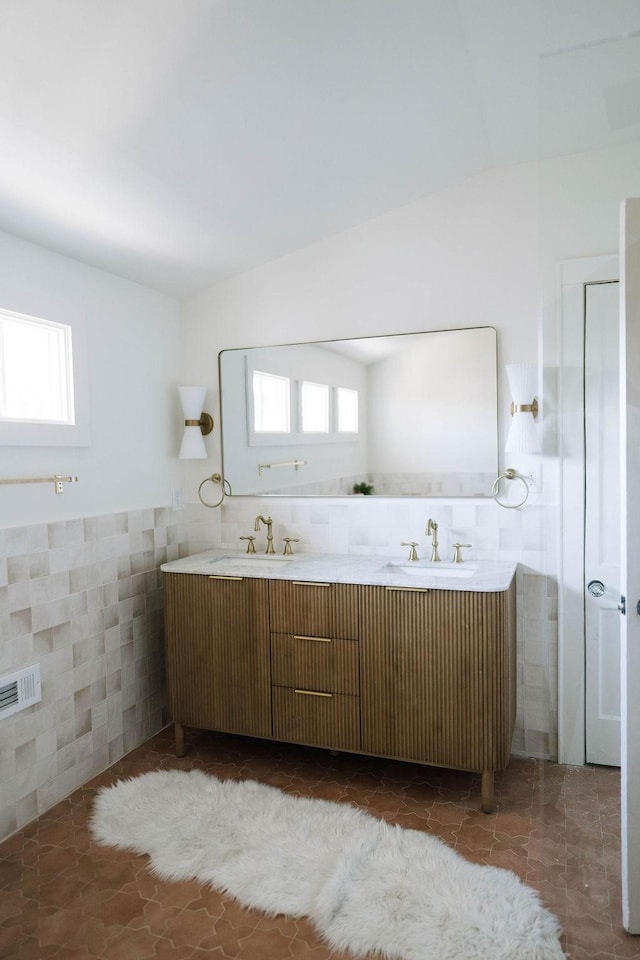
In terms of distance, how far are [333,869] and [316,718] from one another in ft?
2.06

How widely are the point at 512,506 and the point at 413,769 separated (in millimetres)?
1148

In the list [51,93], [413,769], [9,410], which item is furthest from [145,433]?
[413,769]

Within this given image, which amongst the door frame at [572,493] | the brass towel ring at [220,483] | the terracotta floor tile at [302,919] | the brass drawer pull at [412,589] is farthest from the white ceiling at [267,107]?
the terracotta floor tile at [302,919]

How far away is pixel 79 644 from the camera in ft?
8.52

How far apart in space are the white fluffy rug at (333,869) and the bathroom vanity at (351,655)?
291mm

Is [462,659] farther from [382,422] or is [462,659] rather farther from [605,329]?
[605,329]

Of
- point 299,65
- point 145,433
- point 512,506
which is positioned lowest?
point 512,506

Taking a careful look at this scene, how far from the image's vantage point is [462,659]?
235cm

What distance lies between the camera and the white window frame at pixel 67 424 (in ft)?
7.48

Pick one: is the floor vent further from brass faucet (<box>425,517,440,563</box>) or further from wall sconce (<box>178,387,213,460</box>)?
brass faucet (<box>425,517,440,563</box>)

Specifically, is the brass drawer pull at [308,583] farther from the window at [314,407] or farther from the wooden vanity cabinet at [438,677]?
the window at [314,407]

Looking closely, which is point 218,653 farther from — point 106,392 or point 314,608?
point 106,392

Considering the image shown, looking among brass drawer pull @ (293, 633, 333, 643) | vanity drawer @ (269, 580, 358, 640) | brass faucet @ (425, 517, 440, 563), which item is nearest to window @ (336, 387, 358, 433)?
brass faucet @ (425, 517, 440, 563)

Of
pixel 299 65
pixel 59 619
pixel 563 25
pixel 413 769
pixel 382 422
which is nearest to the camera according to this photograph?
pixel 563 25
